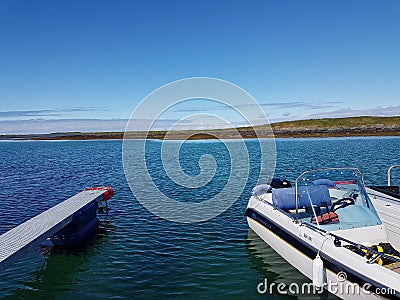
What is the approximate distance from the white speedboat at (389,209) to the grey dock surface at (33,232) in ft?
31.7

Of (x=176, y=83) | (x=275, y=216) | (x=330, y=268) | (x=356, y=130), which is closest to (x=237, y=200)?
(x=275, y=216)

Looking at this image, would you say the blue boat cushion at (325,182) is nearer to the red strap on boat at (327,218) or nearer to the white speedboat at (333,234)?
the white speedboat at (333,234)

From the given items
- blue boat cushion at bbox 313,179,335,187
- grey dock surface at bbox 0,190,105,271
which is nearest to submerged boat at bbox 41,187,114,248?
grey dock surface at bbox 0,190,105,271

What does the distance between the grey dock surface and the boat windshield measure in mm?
7462

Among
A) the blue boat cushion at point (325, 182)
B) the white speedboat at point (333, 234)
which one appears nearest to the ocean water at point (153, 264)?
the white speedboat at point (333, 234)

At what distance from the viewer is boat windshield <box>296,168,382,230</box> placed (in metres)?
8.70

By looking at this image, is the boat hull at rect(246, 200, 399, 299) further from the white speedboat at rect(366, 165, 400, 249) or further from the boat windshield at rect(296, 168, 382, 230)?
the white speedboat at rect(366, 165, 400, 249)

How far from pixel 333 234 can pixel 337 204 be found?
7.69ft

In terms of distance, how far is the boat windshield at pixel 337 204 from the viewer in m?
8.70

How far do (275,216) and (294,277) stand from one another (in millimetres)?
2035

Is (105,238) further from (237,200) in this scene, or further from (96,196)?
(237,200)

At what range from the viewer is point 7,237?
9336 millimetres

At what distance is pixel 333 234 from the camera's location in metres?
7.47

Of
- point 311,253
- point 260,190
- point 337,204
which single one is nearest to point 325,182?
point 337,204
